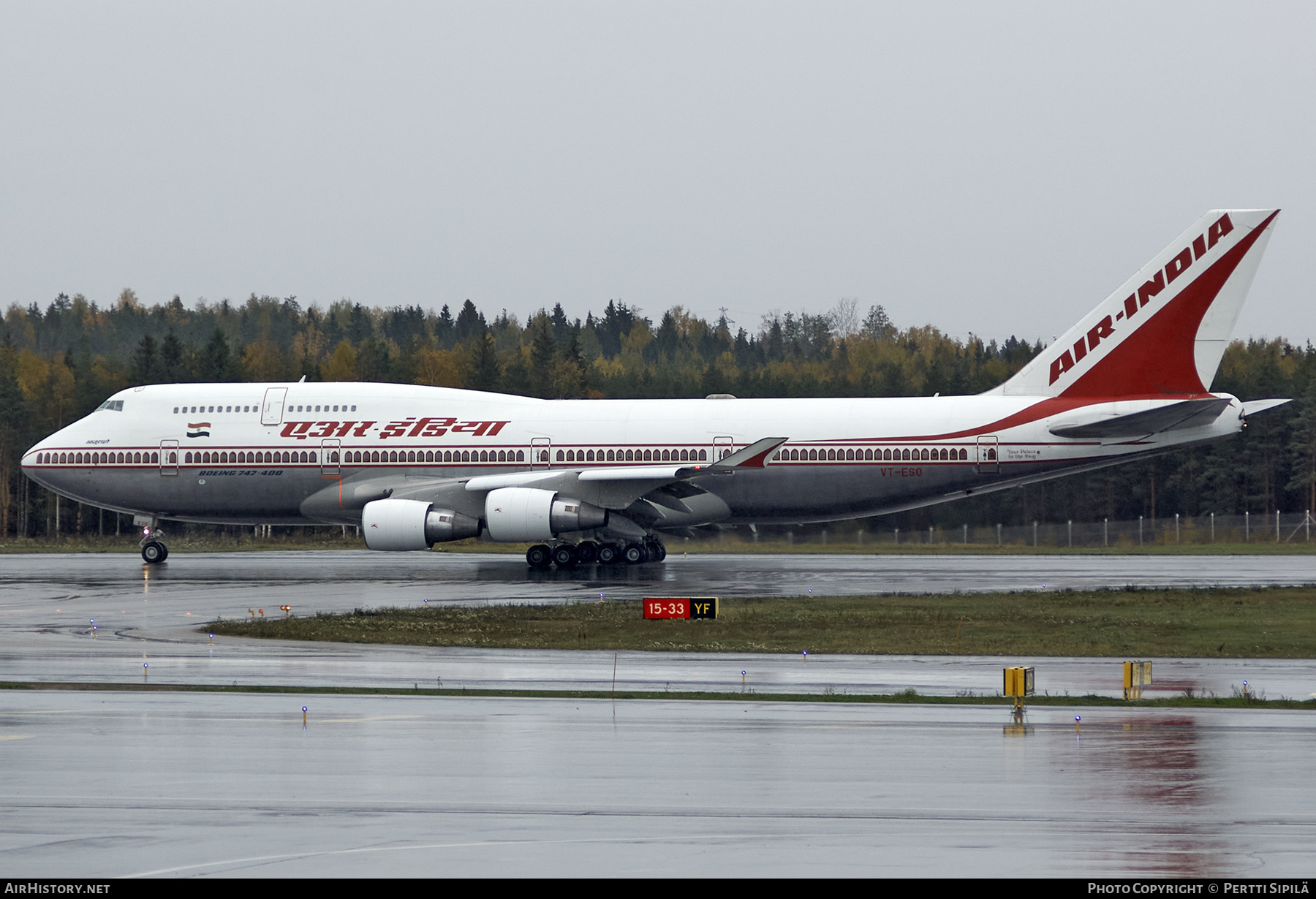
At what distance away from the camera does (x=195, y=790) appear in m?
9.78

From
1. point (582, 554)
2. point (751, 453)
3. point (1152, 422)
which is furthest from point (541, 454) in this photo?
point (1152, 422)

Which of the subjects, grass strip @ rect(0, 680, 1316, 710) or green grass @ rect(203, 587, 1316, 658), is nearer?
grass strip @ rect(0, 680, 1316, 710)

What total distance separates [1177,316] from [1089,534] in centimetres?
2130

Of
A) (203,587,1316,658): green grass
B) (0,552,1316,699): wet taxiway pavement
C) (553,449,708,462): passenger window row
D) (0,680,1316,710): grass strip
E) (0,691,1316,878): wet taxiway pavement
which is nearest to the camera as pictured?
(0,691,1316,878): wet taxiway pavement

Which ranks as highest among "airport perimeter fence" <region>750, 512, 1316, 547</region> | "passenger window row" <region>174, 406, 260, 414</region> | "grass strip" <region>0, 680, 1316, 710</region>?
"passenger window row" <region>174, 406, 260, 414</region>

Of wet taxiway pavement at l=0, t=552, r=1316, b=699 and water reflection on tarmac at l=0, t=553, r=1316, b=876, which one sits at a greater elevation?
water reflection on tarmac at l=0, t=553, r=1316, b=876

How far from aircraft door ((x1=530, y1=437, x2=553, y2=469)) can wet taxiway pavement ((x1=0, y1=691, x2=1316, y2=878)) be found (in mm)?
22007

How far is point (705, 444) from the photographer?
3550 cm

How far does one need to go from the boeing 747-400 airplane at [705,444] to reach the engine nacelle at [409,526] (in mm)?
49

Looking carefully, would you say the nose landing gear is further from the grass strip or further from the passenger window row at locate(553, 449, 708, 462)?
the grass strip

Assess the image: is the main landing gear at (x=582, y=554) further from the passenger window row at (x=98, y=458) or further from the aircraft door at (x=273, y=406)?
the passenger window row at (x=98, y=458)

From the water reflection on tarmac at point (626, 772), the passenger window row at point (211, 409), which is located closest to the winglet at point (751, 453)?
the passenger window row at point (211, 409)

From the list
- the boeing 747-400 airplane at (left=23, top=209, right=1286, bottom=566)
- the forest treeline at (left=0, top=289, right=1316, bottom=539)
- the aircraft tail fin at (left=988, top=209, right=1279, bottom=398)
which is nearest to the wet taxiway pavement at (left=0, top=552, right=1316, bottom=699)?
the boeing 747-400 airplane at (left=23, top=209, right=1286, bottom=566)

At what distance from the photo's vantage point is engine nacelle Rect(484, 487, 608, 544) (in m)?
33.2
